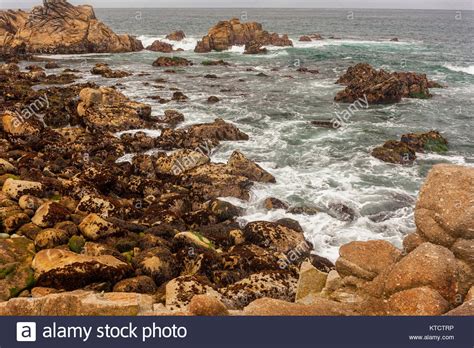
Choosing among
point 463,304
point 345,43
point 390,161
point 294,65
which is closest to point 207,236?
point 463,304

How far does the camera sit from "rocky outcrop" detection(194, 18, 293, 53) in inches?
3506

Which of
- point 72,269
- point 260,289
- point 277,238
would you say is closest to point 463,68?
point 277,238

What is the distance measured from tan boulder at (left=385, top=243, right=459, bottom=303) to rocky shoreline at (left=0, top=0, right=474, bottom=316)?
25 mm

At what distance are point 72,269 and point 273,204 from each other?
1172 cm

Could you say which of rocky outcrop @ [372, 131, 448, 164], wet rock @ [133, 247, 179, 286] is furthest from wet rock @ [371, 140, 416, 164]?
wet rock @ [133, 247, 179, 286]

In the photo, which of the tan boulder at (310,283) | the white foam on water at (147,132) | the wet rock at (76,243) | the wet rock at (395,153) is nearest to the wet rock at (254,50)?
the white foam on water at (147,132)

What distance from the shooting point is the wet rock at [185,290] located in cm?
1087

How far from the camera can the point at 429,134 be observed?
101 feet

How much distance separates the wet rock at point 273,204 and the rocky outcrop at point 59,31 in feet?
237

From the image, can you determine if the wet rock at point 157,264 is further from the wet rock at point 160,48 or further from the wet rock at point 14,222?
the wet rock at point 160,48

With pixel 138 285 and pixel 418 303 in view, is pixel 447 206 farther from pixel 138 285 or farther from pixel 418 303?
pixel 138 285

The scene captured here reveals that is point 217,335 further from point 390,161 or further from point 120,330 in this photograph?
point 390,161

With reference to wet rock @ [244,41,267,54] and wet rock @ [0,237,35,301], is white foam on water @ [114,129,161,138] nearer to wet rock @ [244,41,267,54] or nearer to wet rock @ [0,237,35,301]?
wet rock @ [0,237,35,301]

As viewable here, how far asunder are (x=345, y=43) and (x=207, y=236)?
97.1 m
